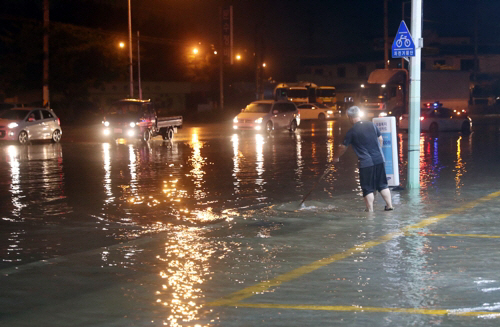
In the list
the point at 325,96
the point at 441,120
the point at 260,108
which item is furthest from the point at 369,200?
the point at 325,96

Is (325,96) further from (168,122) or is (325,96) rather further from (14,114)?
(14,114)

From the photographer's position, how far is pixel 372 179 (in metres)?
11.2

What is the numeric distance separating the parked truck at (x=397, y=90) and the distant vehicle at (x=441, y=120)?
25.2 feet

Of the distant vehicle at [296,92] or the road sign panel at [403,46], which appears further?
the distant vehicle at [296,92]

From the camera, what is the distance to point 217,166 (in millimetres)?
19516

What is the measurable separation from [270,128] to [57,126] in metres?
12.1

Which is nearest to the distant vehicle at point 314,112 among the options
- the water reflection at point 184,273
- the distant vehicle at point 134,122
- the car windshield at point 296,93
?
the car windshield at point 296,93

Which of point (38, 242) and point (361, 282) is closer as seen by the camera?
point (361, 282)

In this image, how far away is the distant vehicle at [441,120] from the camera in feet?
120

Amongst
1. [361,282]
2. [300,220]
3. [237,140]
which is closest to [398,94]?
[237,140]

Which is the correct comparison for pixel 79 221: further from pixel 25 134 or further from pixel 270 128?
pixel 270 128

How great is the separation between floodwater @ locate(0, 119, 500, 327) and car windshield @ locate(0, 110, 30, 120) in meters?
13.1

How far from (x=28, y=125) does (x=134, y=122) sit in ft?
14.1

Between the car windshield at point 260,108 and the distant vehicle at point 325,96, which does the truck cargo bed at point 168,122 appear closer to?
the car windshield at point 260,108
